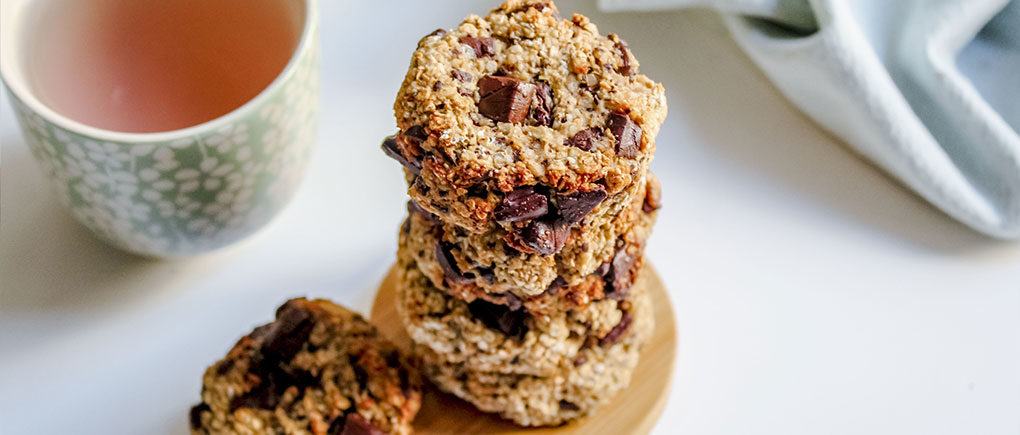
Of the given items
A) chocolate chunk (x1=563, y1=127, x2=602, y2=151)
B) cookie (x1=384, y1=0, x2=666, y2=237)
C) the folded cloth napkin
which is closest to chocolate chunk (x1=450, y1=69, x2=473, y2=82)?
cookie (x1=384, y1=0, x2=666, y2=237)

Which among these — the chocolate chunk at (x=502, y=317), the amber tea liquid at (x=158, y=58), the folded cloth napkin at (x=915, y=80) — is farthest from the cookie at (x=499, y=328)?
the folded cloth napkin at (x=915, y=80)

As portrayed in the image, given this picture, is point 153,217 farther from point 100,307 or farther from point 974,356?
point 974,356

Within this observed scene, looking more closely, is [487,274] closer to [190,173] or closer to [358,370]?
[358,370]

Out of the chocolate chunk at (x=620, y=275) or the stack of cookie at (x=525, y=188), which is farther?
the chocolate chunk at (x=620, y=275)

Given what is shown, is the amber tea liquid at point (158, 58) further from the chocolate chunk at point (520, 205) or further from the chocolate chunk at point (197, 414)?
the chocolate chunk at point (520, 205)

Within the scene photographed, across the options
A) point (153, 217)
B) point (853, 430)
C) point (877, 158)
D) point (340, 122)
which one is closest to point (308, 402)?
point (153, 217)

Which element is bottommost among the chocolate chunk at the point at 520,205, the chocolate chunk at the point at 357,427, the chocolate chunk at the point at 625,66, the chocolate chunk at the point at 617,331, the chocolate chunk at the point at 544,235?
the chocolate chunk at the point at 357,427

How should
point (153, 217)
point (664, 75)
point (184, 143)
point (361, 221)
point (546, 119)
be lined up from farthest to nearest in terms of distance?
1. point (664, 75)
2. point (361, 221)
3. point (153, 217)
4. point (184, 143)
5. point (546, 119)
